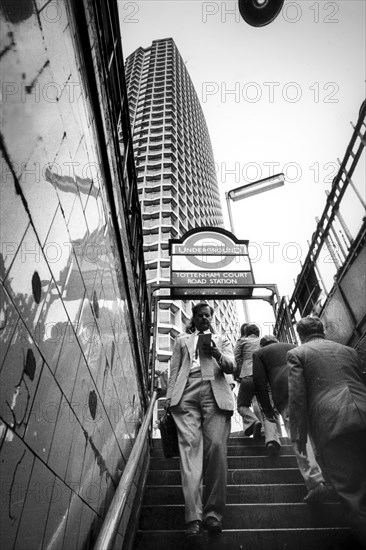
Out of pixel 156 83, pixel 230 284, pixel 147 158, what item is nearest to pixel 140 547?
pixel 230 284

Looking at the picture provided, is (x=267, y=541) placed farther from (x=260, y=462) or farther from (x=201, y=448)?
(x=260, y=462)

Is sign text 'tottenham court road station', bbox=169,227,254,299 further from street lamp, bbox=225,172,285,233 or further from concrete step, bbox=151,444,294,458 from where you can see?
street lamp, bbox=225,172,285,233

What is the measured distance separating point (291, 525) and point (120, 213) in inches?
112

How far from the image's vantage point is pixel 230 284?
6.27 m

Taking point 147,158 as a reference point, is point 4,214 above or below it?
below

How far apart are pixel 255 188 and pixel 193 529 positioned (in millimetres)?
8702

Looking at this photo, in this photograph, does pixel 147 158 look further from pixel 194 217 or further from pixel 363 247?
pixel 363 247

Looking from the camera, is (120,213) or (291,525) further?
(120,213)

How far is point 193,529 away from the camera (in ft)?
7.45

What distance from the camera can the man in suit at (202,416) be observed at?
238cm


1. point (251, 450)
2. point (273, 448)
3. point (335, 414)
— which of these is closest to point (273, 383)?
point (273, 448)

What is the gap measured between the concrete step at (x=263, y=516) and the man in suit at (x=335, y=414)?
1.97 feet

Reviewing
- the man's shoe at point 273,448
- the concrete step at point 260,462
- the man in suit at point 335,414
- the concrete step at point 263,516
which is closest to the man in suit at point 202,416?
the concrete step at point 263,516

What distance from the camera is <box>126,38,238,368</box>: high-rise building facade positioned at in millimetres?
37469
